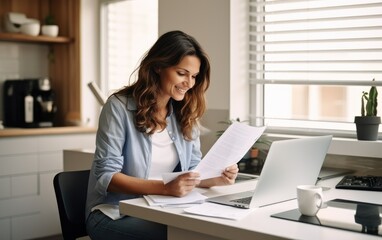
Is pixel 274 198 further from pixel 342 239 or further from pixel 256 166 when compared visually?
pixel 256 166

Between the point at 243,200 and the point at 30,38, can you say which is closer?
the point at 243,200

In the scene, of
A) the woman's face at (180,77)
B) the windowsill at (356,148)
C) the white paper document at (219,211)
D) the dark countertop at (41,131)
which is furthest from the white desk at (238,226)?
the dark countertop at (41,131)

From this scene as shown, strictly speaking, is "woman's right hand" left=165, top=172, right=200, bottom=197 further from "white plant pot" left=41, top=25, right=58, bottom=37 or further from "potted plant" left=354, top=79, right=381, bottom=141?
"white plant pot" left=41, top=25, right=58, bottom=37

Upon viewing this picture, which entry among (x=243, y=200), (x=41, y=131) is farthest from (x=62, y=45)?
(x=243, y=200)

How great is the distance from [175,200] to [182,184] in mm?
78

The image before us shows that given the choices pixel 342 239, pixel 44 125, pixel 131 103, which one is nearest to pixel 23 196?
pixel 44 125

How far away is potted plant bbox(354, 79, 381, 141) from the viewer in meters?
2.60

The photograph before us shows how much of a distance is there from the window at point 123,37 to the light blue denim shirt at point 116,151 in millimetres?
2071

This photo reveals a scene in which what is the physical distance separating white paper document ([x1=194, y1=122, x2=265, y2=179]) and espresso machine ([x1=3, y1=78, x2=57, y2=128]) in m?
2.48

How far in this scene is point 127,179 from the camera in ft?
6.79

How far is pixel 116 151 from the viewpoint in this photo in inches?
83.7

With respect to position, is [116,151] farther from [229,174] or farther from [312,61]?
[312,61]

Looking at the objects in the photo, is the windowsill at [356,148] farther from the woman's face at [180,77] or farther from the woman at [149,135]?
the woman's face at [180,77]

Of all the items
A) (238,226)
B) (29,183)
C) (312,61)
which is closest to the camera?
(238,226)
